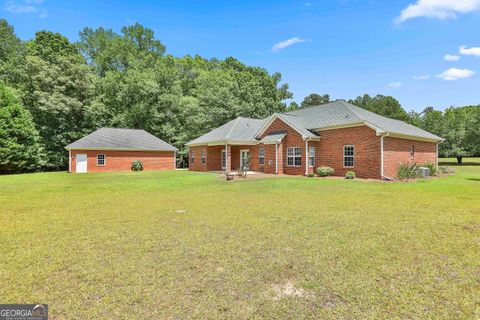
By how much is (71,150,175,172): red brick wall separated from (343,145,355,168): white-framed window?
21.6 m

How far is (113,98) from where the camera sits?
3959cm

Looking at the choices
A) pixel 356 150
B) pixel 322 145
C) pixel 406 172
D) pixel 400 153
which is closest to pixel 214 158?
pixel 322 145

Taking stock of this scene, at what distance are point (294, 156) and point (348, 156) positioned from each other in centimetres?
426

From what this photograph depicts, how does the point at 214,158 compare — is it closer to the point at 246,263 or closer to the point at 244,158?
the point at 244,158

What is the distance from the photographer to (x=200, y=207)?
9164 mm

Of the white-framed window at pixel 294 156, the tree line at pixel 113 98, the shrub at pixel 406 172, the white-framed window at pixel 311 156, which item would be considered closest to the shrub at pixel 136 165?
A: the tree line at pixel 113 98

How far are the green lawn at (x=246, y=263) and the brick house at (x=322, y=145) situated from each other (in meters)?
10.5

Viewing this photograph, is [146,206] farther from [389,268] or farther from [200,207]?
[389,268]

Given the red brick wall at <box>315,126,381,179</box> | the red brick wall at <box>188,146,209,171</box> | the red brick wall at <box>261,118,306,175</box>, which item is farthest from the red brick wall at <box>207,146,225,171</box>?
the red brick wall at <box>315,126,381,179</box>

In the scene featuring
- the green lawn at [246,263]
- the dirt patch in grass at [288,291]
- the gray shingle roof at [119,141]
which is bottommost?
the dirt patch in grass at [288,291]

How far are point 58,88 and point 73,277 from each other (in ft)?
129

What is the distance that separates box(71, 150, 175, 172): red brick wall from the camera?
28719mm

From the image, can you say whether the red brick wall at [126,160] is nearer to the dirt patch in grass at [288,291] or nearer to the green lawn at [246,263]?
the green lawn at [246,263]

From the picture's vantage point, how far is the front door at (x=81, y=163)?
92.9 ft
